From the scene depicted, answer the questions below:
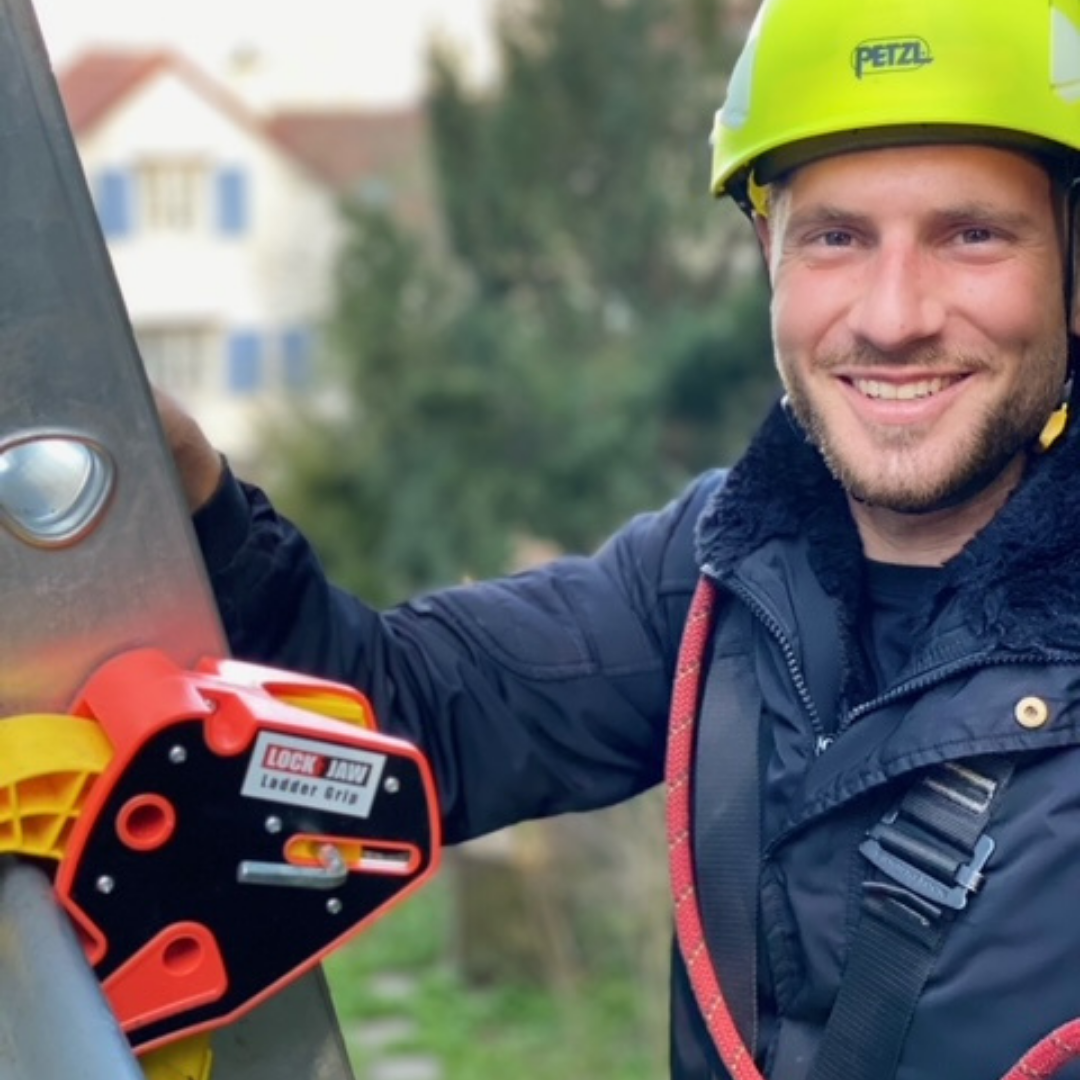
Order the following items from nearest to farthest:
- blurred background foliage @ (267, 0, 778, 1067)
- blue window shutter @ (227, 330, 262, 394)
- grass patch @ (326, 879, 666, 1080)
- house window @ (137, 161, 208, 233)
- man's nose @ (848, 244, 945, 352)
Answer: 1. man's nose @ (848, 244, 945, 352)
2. grass patch @ (326, 879, 666, 1080)
3. blurred background foliage @ (267, 0, 778, 1067)
4. house window @ (137, 161, 208, 233)
5. blue window shutter @ (227, 330, 262, 394)

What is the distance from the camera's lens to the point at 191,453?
6.97 ft

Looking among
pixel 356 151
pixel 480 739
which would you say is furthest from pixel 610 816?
pixel 356 151

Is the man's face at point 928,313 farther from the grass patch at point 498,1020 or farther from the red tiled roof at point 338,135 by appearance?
the red tiled roof at point 338,135

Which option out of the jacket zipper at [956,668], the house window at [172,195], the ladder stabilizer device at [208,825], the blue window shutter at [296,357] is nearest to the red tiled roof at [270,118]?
the house window at [172,195]

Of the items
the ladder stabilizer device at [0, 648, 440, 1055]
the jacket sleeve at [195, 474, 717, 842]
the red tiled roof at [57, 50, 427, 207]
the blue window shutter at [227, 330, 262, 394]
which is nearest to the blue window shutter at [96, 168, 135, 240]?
the red tiled roof at [57, 50, 427, 207]

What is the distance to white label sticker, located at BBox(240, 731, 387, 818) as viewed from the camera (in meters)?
1.69

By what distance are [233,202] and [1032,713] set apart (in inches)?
1425

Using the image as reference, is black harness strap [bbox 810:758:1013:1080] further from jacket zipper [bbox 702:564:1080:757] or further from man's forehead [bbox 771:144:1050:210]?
man's forehead [bbox 771:144:1050:210]

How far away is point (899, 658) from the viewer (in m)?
2.24

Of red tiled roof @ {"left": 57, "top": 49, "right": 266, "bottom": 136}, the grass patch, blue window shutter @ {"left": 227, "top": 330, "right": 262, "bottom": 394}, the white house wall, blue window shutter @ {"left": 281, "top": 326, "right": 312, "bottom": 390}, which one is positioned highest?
red tiled roof @ {"left": 57, "top": 49, "right": 266, "bottom": 136}

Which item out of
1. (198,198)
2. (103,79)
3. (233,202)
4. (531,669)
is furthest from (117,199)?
(531,669)

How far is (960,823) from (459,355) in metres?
18.6

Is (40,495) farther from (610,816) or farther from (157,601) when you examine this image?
(610,816)

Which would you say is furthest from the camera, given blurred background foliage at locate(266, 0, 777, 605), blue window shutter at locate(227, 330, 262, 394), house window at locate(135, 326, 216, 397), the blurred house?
house window at locate(135, 326, 216, 397)
